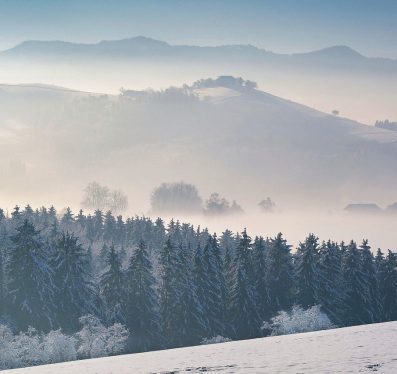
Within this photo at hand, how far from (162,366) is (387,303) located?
61.7m

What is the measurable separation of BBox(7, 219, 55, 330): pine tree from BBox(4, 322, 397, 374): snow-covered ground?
113 feet

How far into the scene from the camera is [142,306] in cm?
8631

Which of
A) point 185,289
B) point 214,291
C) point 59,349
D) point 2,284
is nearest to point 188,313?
point 185,289

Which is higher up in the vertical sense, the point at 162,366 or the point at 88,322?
the point at 162,366

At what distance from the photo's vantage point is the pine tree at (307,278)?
94562 mm

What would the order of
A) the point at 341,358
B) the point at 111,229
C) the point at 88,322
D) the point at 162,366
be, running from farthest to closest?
the point at 111,229 → the point at 88,322 → the point at 162,366 → the point at 341,358

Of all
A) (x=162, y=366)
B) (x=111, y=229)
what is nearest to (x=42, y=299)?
(x=162, y=366)

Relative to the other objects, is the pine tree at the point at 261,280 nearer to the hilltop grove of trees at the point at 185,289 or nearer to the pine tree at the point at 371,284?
the hilltop grove of trees at the point at 185,289

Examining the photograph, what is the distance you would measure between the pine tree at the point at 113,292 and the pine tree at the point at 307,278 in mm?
24362

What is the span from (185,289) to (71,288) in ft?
46.4

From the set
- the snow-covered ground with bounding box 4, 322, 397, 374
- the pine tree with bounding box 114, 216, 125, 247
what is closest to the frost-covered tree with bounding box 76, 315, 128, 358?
the snow-covered ground with bounding box 4, 322, 397, 374

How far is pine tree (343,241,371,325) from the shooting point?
9525cm

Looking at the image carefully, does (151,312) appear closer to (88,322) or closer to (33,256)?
(88,322)

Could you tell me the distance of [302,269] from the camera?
317 feet
